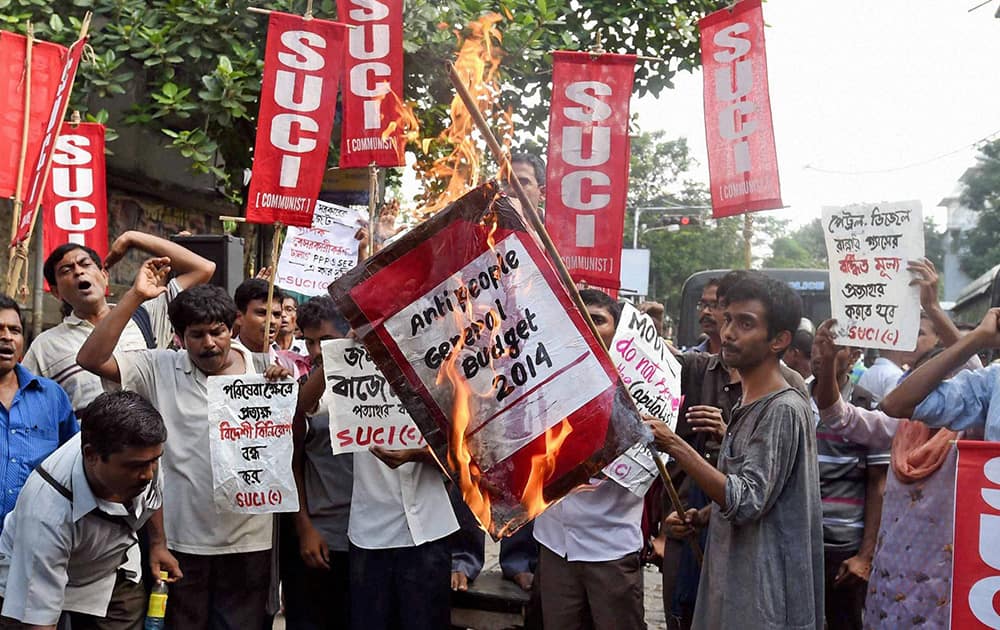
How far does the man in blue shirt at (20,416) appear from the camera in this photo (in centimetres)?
394

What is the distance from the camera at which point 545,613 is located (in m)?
4.55

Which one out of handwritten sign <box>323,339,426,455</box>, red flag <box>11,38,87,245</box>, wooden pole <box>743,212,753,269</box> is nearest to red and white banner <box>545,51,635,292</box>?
wooden pole <box>743,212,753,269</box>

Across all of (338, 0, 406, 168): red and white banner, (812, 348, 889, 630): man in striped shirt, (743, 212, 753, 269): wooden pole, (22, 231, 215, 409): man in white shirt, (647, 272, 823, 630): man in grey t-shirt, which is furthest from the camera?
(338, 0, 406, 168): red and white banner

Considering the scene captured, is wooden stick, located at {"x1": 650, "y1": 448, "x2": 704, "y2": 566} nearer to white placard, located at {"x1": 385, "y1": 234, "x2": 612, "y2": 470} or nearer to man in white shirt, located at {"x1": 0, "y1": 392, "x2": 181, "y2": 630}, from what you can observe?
white placard, located at {"x1": 385, "y1": 234, "x2": 612, "y2": 470}

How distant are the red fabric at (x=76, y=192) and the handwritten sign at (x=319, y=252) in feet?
4.69

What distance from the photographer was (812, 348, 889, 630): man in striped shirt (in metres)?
4.78

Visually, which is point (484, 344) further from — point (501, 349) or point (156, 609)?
point (156, 609)

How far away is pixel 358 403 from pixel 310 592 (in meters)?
1.15

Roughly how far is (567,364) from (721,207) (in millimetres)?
3689

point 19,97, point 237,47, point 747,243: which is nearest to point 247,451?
point 747,243

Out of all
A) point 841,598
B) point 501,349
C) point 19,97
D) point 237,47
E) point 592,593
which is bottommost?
point 841,598

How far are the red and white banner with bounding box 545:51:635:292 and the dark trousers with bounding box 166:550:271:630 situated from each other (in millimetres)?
2717

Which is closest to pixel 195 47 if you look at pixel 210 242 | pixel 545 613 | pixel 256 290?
pixel 210 242

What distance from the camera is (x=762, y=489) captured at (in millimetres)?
3295
